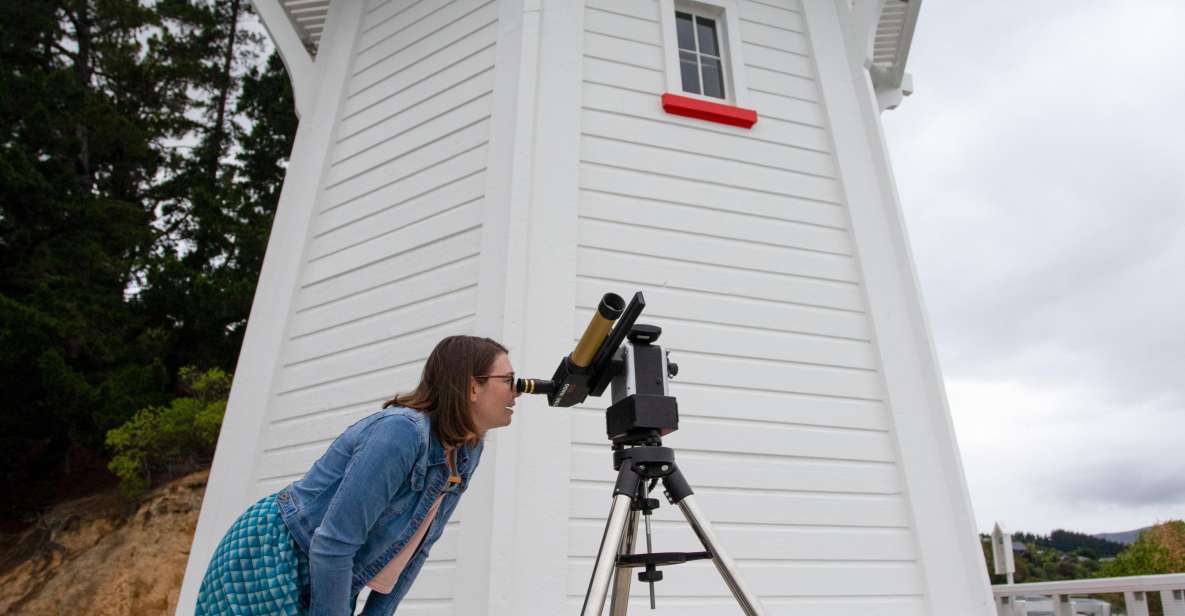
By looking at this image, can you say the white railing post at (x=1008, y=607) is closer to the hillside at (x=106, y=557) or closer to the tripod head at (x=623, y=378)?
the tripod head at (x=623, y=378)

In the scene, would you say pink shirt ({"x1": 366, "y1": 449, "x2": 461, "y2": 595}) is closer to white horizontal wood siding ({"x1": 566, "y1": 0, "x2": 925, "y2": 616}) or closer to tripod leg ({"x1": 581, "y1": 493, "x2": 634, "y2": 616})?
tripod leg ({"x1": 581, "y1": 493, "x2": 634, "y2": 616})

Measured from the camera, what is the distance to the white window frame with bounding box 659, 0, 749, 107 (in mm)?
3963

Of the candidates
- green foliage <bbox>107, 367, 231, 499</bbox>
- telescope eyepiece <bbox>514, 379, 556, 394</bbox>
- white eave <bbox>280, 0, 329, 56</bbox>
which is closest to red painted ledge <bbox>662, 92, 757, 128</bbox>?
telescope eyepiece <bbox>514, 379, 556, 394</bbox>

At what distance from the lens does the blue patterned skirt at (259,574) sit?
139 centimetres

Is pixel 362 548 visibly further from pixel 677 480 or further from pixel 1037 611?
pixel 1037 611

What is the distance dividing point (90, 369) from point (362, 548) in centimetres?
982

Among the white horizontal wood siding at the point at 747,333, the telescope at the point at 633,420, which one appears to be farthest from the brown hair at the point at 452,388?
the white horizontal wood siding at the point at 747,333

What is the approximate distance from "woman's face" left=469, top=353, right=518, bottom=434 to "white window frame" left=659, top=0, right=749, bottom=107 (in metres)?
2.64

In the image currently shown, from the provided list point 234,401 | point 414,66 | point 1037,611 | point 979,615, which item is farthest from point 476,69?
point 1037,611

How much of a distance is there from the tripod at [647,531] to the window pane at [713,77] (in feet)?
9.67

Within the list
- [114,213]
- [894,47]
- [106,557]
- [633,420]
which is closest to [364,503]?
[633,420]

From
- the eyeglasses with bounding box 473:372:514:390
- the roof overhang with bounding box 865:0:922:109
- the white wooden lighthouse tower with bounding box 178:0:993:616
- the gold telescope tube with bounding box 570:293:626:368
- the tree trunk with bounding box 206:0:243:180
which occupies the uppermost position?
the tree trunk with bounding box 206:0:243:180

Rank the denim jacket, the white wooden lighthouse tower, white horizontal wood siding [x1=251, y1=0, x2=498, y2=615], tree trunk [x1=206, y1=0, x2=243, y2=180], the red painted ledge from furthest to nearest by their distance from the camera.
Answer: tree trunk [x1=206, y1=0, x2=243, y2=180] → the red painted ledge → white horizontal wood siding [x1=251, y1=0, x2=498, y2=615] → the white wooden lighthouse tower → the denim jacket

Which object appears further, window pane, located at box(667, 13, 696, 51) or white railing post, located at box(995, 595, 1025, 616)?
white railing post, located at box(995, 595, 1025, 616)
